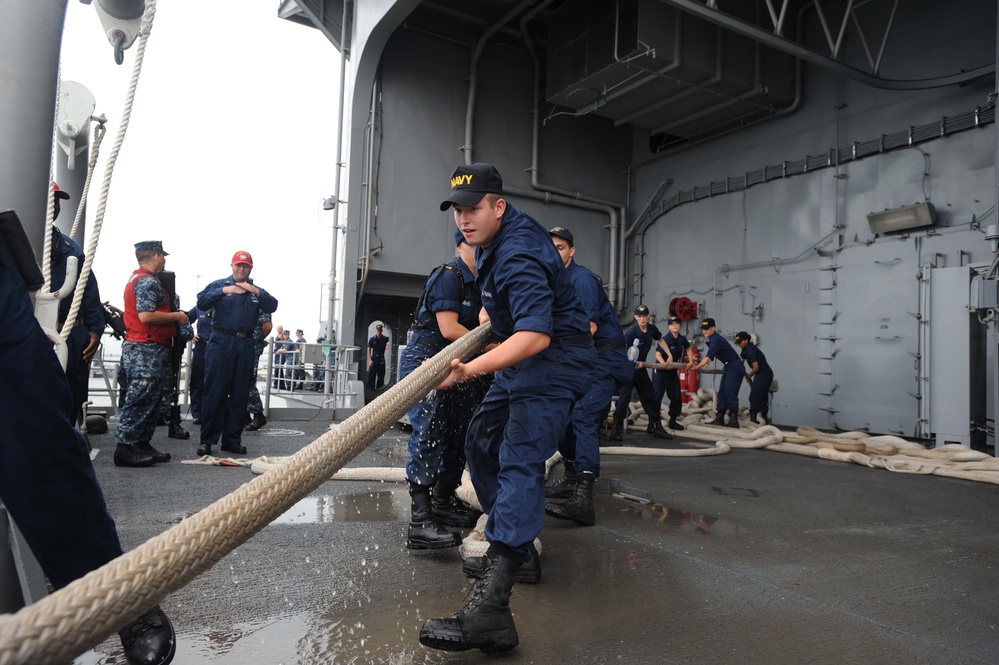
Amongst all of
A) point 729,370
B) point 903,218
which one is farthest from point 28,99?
point 903,218

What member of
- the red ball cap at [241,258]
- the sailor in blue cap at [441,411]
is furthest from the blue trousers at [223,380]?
the sailor in blue cap at [441,411]

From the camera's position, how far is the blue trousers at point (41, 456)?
157 centimetres

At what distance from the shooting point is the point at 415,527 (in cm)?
316

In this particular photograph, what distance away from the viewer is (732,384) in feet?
34.6

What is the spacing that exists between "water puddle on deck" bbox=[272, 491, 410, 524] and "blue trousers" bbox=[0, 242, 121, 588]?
1786 millimetres

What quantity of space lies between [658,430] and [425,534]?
22.7 feet

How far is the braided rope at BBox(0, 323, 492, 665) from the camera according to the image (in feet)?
3.09

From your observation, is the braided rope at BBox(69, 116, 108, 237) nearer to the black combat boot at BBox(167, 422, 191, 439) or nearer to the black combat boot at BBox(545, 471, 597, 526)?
the black combat boot at BBox(545, 471, 597, 526)

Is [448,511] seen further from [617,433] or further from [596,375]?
[617,433]

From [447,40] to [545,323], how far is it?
1294 centimetres

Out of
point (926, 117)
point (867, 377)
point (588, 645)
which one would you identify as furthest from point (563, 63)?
point (588, 645)

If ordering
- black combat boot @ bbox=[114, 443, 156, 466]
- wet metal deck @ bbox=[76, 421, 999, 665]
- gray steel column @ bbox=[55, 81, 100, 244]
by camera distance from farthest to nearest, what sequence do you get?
gray steel column @ bbox=[55, 81, 100, 244] < black combat boot @ bbox=[114, 443, 156, 466] < wet metal deck @ bbox=[76, 421, 999, 665]

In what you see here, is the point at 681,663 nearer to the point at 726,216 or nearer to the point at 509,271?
the point at 509,271

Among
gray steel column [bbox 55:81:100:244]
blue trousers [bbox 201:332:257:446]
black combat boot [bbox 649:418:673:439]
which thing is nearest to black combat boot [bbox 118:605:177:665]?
blue trousers [bbox 201:332:257:446]
